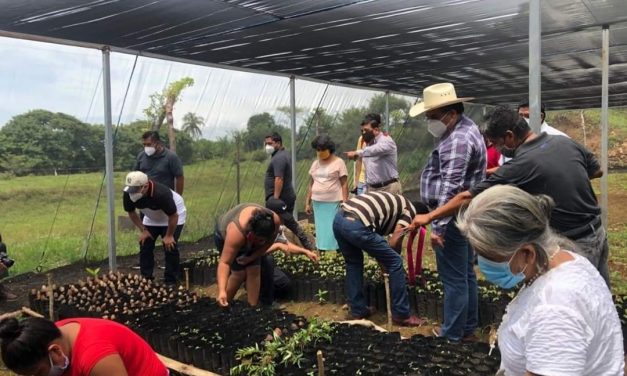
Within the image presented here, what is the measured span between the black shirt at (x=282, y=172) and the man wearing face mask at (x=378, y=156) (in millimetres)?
731

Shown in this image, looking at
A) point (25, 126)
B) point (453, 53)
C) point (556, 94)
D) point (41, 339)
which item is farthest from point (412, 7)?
point (556, 94)

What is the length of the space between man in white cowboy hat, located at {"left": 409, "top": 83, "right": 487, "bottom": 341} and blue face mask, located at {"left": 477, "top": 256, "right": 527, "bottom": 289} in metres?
1.68

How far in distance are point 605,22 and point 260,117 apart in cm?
484

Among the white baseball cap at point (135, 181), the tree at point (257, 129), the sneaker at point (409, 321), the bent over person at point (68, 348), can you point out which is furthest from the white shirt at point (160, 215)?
the bent over person at point (68, 348)

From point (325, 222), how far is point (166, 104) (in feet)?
8.69

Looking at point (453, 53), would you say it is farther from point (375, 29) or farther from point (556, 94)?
point (556, 94)

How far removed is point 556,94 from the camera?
439 inches

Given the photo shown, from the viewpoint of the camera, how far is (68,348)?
171 cm

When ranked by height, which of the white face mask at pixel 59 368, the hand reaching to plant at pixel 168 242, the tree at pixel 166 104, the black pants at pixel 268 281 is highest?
the tree at pixel 166 104

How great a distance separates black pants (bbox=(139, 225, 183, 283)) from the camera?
4898 mm

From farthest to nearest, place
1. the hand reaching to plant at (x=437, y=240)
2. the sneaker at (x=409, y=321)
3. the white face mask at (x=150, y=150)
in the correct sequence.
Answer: the white face mask at (x=150, y=150) < the sneaker at (x=409, y=321) < the hand reaching to plant at (x=437, y=240)

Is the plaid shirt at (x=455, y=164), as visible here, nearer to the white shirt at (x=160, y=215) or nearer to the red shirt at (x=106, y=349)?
the red shirt at (x=106, y=349)

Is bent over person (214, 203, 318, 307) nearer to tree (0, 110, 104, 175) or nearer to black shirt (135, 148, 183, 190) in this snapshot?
black shirt (135, 148, 183, 190)

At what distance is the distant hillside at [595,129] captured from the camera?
22.3 meters
